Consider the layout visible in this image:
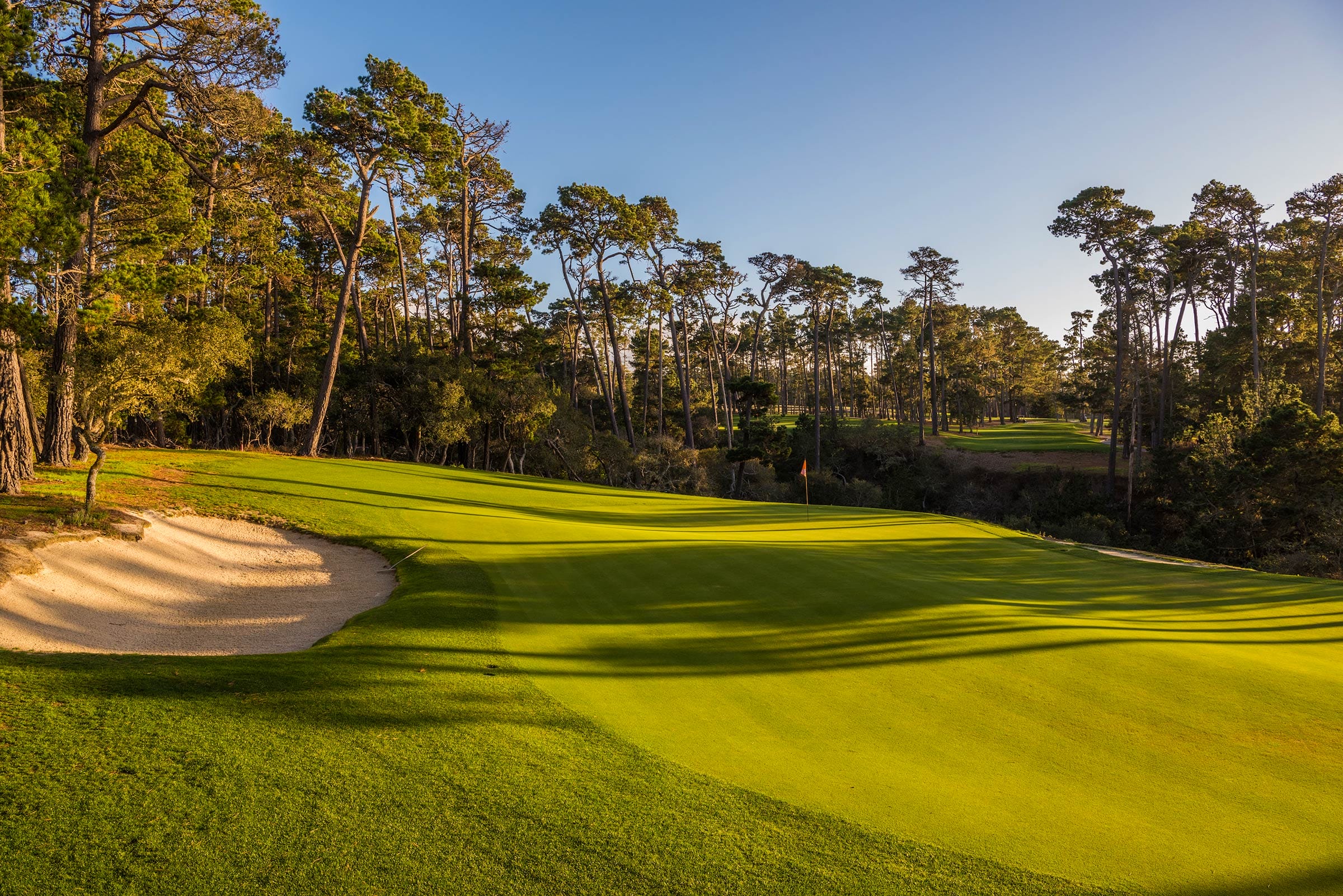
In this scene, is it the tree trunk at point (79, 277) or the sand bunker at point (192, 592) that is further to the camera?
the tree trunk at point (79, 277)

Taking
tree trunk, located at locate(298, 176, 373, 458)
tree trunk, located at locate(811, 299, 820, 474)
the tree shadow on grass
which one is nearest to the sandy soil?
the tree shadow on grass

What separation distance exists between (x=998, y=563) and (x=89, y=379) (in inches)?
838

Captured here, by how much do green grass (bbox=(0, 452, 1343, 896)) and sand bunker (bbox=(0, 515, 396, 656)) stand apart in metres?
2.32

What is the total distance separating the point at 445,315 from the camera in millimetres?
62219

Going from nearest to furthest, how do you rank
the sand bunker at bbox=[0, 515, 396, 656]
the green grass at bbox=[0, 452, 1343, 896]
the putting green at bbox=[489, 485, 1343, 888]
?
the green grass at bbox=[0, 452, 1343, 896], the putting green at bbox=[489, 485, 1343, 888], the sand bunker at bbox=[0, 515, 396, 656]

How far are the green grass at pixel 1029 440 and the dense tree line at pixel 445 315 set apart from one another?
10.2ft

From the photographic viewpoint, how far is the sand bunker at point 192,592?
8.95 meters

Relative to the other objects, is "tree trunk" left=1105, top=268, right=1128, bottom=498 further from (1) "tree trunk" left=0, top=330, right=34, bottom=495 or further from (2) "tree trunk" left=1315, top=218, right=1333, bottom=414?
(1) "tree trunk" left=0, top=330, right=34, bottom=495

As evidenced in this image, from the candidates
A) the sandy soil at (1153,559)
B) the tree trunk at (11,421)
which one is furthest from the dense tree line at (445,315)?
the sandy soil at (1153,559)

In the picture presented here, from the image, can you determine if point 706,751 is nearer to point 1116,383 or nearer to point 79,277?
point 79,277

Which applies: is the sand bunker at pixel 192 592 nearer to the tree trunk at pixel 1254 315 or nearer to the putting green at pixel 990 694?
the putting green at pixel 990 694

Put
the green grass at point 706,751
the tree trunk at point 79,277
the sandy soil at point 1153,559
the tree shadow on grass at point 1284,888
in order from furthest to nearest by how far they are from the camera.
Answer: the tree trunk at point 79,277, the sandy soil at point 1153,559, the green grass at point 706,751, the tree shadow on grass at point 1284,888

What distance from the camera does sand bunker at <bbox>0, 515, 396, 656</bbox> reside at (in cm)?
895

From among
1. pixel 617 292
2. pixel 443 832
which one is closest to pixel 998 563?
pixel 443 832
